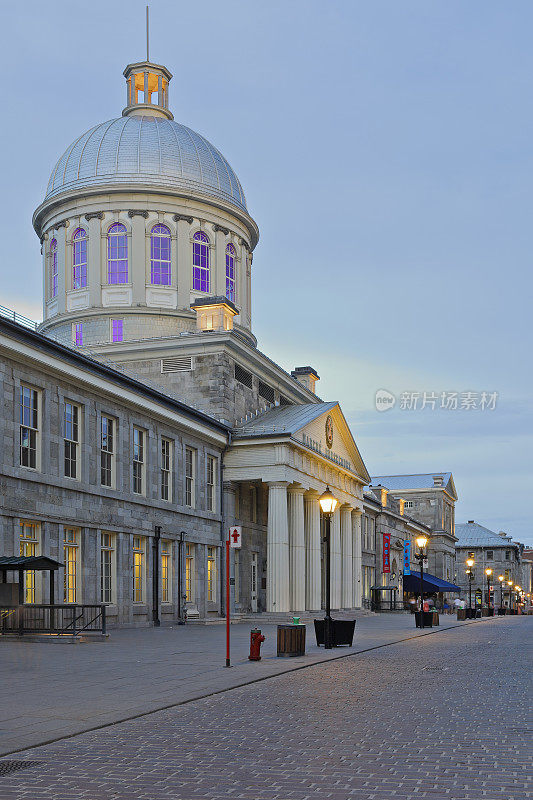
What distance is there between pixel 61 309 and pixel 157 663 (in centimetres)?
4076

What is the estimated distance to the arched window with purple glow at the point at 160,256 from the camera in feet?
188

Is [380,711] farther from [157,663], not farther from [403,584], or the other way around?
[403,584]

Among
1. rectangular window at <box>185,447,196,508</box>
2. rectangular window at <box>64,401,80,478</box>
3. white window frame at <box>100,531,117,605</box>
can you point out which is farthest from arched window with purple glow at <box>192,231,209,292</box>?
rectangular window at <box>64,401,80,478</box>

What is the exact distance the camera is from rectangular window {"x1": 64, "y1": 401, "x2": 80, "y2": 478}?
34125 mm

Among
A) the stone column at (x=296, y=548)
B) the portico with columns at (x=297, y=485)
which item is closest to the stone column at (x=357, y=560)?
the portico with columns at (x=297, y=485)

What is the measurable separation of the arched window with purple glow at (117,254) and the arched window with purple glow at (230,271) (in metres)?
6.89

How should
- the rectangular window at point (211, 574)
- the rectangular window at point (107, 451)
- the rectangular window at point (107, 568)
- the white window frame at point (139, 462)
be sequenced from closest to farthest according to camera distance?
the rectangular window at point (107, 568) < the rectangular window at point (107, 451) < the white window frame at point (139, 462) < the rectangular window at point (211, 574)

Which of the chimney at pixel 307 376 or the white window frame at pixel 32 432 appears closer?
the white window frame at pixel 32 432

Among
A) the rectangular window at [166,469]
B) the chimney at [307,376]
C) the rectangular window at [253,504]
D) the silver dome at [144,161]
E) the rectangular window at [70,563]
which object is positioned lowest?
the rectangular window at [70,563]

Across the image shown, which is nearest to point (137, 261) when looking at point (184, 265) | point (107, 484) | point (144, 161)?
point (184, 265)

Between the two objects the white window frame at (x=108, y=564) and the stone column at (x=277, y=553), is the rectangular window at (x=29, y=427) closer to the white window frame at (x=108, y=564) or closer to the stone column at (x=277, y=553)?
the white window frame at (x=108, y=564)

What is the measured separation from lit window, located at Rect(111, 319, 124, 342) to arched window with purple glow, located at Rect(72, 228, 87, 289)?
3.23 meters

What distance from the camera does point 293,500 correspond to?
50281 millimetres

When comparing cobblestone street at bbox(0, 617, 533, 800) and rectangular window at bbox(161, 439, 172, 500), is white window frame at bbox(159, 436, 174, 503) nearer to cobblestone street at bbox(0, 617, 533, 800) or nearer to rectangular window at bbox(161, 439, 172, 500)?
rectangular window at bbox(161, 439, 172, 500)
